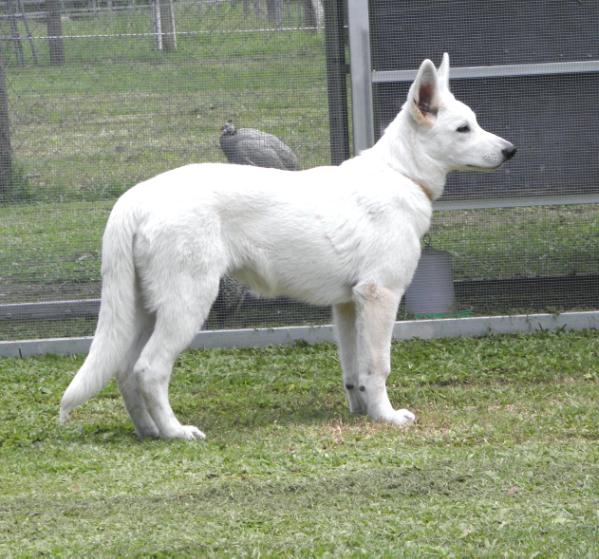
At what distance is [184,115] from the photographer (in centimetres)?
834

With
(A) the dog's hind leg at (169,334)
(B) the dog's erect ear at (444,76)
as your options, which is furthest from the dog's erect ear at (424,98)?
(A) the dog's hind leg at (169,334)

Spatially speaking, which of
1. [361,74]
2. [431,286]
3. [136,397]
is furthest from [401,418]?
[361,74]

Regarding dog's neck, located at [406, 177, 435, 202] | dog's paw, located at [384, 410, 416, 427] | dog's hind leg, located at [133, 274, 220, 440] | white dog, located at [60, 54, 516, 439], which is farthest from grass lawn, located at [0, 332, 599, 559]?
dog's neck, located at [406, 177, 435, 202]

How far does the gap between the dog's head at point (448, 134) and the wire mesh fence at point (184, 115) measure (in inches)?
73.3

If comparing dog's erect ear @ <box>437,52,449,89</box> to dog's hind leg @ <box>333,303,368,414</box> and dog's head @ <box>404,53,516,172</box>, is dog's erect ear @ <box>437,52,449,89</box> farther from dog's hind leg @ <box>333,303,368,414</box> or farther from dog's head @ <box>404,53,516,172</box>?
dog's hind leg @ <box>333,303,368,414</box>

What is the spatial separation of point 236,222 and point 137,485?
1561 millimetres

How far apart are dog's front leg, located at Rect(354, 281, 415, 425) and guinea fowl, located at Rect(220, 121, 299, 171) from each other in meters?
2.33

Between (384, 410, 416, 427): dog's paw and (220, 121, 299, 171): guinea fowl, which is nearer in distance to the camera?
(384, 410, 416, 427): dog's paw

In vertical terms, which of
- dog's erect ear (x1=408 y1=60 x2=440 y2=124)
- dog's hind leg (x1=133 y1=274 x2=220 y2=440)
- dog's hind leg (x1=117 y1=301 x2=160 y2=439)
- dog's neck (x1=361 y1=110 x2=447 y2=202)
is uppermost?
dog's erect ear (x1=408 y1=60 x2=440 y2=124)

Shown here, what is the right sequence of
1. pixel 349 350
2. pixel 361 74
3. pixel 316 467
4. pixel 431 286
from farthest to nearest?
1. pixel 431 286
2. pixel 361 74
3. pixel 349 350
4. pixel 316 467

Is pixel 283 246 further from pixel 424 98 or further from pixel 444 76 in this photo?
pixel 444 76

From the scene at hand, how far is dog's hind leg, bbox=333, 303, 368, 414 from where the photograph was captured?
650 centimetres

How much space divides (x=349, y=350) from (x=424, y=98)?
1.44 metres

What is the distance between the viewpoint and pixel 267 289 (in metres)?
6.28
